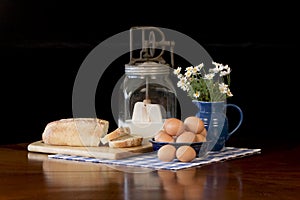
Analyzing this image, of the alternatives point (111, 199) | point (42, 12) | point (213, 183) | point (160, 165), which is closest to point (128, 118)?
point (160, 165)

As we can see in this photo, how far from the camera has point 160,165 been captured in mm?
2055

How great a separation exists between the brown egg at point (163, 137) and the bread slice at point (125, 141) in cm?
10

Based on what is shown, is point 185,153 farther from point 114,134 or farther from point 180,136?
point 114,134

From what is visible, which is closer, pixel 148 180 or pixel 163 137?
pixel 148 180

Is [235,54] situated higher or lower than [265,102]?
higher

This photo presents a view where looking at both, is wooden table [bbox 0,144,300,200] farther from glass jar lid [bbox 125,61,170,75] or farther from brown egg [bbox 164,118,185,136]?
glass jar lid [bbox 125,61,170,75]

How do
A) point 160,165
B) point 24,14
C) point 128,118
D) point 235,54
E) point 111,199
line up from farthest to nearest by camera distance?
point 235,54
point 24,14
point 128,118
point 160,165
point 111,199

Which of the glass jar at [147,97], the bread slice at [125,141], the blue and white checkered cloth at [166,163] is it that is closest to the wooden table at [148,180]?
the blue and white checkered cloth at [166,163]

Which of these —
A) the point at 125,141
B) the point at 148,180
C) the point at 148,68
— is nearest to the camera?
the point at 148,180

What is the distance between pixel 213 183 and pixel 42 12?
170cm

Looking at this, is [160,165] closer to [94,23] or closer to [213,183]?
[213,183]

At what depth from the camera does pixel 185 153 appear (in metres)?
2.09

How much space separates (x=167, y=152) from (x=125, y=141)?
0.66ft

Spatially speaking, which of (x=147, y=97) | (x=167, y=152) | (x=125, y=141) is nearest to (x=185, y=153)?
(x=167, y=152)
